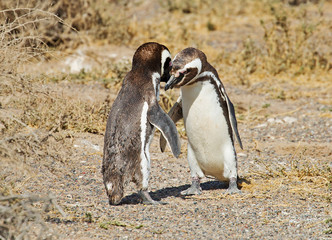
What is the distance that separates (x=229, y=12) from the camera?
12883mm

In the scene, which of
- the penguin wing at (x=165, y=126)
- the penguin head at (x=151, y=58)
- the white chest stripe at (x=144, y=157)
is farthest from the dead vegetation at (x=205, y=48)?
Result: the penguin head at (x=151, y=58)

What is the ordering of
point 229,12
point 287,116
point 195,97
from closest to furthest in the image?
point 195,97 → point 287,116 → point 229,12

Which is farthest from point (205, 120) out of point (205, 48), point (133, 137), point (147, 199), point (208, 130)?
point (205, 48)

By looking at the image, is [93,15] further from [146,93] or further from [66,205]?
[66,205]

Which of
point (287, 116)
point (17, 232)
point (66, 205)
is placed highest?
point (17, 232)

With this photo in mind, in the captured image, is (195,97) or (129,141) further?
(195,97)

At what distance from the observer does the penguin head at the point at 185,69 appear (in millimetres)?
4922

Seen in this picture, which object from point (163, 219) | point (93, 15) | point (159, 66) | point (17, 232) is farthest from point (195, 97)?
point (93, 15)

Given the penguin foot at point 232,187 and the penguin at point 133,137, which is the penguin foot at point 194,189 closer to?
the penguin foot at point 232,187

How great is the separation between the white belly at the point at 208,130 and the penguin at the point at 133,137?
15.7 inches

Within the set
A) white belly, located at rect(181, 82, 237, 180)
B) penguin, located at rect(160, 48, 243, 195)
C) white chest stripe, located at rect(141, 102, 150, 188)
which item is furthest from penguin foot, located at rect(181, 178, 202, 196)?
white chest stripe, located at rect(141, 102, 150, 188)

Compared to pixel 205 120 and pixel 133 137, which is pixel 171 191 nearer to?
pixel 205 120

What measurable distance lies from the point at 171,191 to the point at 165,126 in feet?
2.85

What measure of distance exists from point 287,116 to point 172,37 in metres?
3.54
